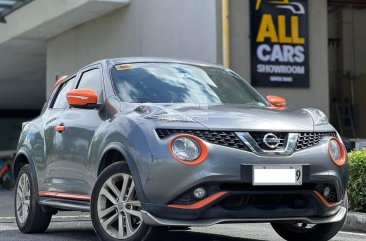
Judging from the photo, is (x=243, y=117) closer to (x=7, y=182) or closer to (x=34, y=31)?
(x=34, y=31)

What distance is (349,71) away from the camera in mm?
21094

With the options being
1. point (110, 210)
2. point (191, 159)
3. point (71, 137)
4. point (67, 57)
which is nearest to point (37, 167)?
point (71, 137)

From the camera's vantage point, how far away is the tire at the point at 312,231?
18.6 ft

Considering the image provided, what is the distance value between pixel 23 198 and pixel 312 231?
3.17m

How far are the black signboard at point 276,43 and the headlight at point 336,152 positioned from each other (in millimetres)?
7839

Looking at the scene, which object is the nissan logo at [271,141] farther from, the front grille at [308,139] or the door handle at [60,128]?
the door handle at [60,128]

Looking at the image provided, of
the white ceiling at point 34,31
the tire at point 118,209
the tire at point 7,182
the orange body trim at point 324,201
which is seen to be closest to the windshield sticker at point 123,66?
the tire at point 118,209

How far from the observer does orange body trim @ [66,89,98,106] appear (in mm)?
5957

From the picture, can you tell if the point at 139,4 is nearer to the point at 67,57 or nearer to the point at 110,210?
the point at 67,57

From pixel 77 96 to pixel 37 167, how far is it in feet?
4.82

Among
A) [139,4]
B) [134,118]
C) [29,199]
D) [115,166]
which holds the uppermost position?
[139,4]

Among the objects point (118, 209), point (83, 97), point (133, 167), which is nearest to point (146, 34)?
point (83, 97)

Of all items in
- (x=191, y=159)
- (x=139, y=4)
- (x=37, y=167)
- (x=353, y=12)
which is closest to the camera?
A: (x=191, y=159)

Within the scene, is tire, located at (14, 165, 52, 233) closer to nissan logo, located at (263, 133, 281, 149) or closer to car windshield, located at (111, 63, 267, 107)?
car windshield, located at (111, 63, 267, 107)
